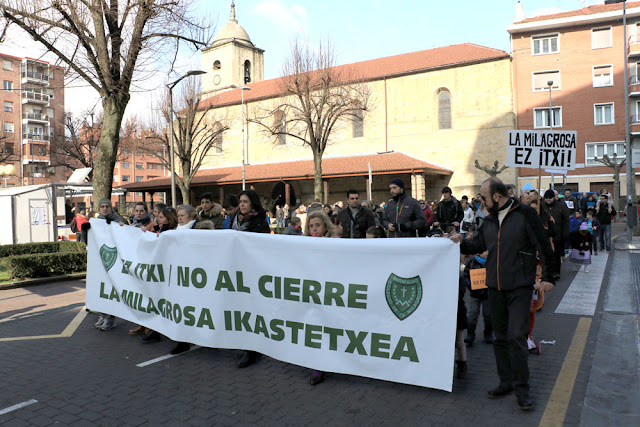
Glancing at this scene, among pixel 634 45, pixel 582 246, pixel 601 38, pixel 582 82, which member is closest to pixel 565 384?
pixel 582 246

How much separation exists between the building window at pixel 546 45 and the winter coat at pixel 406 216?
124ft

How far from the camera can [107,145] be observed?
519 inches

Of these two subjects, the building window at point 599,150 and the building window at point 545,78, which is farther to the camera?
the building window at point 545,78

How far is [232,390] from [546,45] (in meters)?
42.8

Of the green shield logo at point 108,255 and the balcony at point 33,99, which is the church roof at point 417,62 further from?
the balcony at point 33,99

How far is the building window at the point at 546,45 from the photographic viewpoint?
39.3 meters

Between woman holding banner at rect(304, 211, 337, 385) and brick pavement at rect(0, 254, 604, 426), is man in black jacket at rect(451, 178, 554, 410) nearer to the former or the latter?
brick pavement at rect(0, 254, 604, 426)

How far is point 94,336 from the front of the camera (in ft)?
21.5

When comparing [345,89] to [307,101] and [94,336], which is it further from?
[94,336]

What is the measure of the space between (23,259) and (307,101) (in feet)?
66.0

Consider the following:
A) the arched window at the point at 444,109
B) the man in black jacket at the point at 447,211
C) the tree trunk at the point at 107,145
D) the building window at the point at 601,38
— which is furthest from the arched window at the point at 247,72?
the man in black jacket at the point at 447,211

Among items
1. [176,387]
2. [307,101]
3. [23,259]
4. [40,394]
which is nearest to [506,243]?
[176,387]

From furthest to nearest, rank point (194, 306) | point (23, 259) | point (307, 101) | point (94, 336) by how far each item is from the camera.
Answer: point (307, 101) → point (23, 259) → point (94, 336) → point (194, 306)

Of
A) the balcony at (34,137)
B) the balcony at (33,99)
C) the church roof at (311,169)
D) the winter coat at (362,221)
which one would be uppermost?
the balcony at (33,99)
